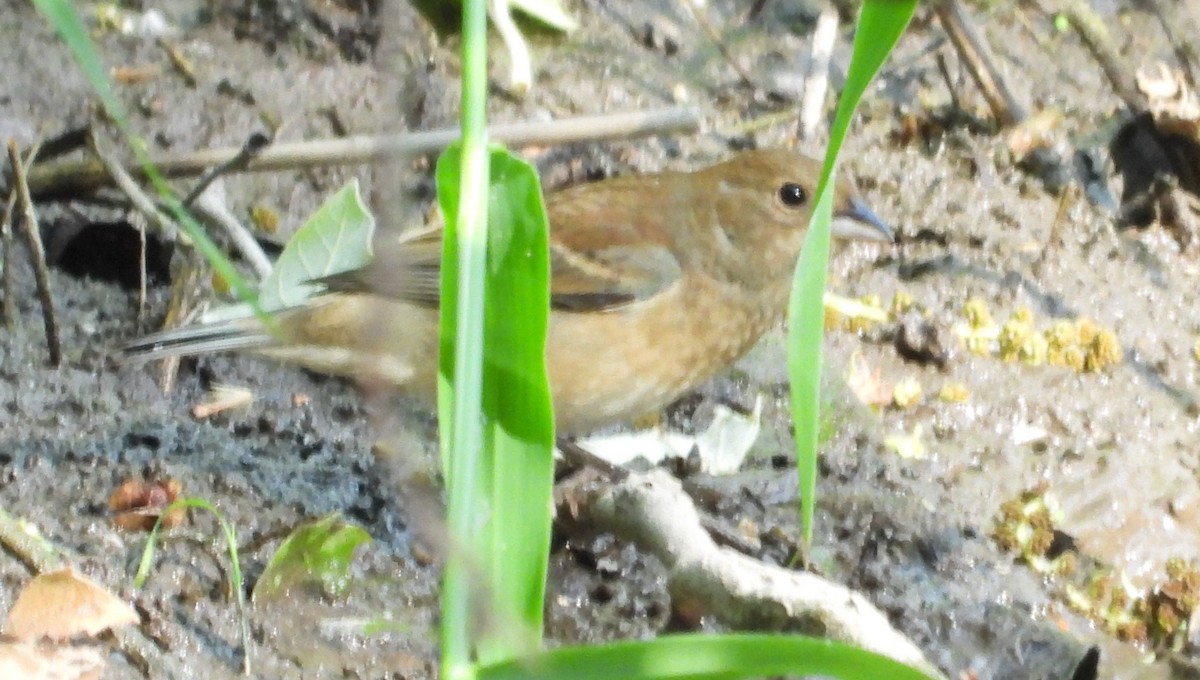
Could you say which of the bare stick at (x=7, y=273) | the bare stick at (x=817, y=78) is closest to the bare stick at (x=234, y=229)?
the bare stick at (x=7, y=273)

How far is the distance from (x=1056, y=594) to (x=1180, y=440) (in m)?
1.03

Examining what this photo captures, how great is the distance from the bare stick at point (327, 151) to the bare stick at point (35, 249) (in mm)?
490

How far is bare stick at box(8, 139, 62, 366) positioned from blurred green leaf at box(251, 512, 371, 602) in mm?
942

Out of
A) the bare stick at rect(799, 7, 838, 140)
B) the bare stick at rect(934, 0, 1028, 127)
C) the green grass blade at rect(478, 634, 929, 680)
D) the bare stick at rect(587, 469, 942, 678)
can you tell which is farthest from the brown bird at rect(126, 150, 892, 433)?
the green grass blade at rect(478, 634, 929, 680)

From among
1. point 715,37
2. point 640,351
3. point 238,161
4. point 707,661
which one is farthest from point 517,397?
point 715,37

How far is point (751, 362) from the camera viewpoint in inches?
160

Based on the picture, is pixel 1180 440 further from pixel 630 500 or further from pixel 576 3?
pixel 576 3

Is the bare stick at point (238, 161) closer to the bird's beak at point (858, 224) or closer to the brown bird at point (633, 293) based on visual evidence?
the brown bird at point (633, 293)

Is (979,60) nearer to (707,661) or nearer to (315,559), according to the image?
(315,559)

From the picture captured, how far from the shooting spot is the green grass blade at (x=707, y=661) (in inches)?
54.2

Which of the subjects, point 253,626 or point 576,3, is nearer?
point 253,626

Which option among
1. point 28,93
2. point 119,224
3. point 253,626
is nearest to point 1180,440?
point 253,626

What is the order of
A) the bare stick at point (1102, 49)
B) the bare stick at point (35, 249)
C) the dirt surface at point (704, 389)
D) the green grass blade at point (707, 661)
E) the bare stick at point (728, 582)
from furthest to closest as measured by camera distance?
the bare stick at point (1102, 49) → the bare stick at point (35, 249) → the dirt surface at point (704, 389) → the bare stick at point (728, 582) → the green grass blade at point (707, 661)

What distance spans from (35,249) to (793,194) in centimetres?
204
